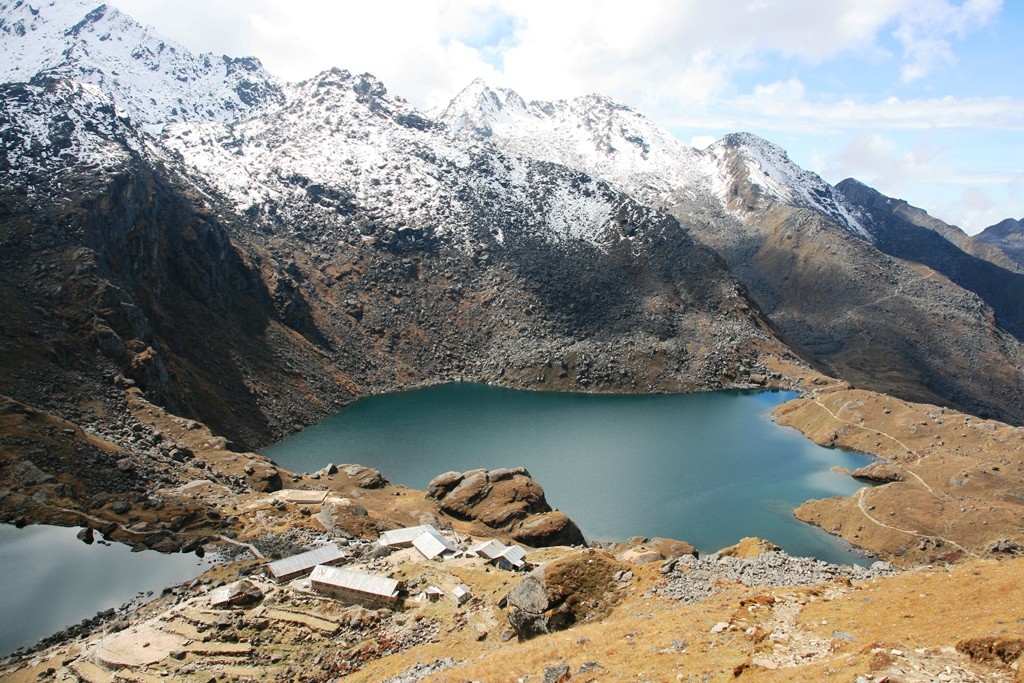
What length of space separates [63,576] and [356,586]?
65.5 ft

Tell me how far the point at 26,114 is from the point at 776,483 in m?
133

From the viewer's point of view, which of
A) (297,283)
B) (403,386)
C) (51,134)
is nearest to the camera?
(51,134)

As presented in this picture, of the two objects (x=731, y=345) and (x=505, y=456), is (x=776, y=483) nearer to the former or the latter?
(x=505, y=456)

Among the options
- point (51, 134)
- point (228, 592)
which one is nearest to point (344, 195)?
point (51, 134)

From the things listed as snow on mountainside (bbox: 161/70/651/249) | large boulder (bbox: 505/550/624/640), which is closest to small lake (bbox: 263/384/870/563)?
large boulder (bbox: 505/550/624/640)

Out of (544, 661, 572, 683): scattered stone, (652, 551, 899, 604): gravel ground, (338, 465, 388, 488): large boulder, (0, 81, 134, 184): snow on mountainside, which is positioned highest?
(0, 81, 134, 184): snow on mountainside

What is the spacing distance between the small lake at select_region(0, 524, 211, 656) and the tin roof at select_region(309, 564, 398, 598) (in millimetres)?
9841

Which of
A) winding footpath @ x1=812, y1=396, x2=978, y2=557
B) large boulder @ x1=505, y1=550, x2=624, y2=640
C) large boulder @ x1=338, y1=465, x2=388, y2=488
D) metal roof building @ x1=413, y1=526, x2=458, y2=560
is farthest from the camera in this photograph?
large boulder @ x1=338, y1=465, x2=388, y2=488

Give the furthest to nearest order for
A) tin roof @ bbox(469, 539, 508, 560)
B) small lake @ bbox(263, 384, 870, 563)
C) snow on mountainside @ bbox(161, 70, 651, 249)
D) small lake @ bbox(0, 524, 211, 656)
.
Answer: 1. snow on mountainside @ bbox(161, 70, 651, 249)
2. small lake @ bbox(263, 384, 870, 563)
3. tin roof @ bbox(469, 539, 508, 560)
4. small lake @ bbox(0, 524, 211, 656)

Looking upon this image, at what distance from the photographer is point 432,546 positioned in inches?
1829

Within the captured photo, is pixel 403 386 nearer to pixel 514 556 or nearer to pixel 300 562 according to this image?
pixel 514 556

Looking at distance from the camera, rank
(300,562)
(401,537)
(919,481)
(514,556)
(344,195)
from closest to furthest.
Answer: (300,562), (514,556), (401,537), (919,481), (344,195)

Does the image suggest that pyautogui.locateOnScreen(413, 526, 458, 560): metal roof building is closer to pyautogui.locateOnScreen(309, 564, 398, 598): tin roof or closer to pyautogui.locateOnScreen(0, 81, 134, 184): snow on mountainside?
pyautogui.locateOnScreen(309, 564, 398, 598): tin roof

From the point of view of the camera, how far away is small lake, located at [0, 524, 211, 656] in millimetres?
37344
